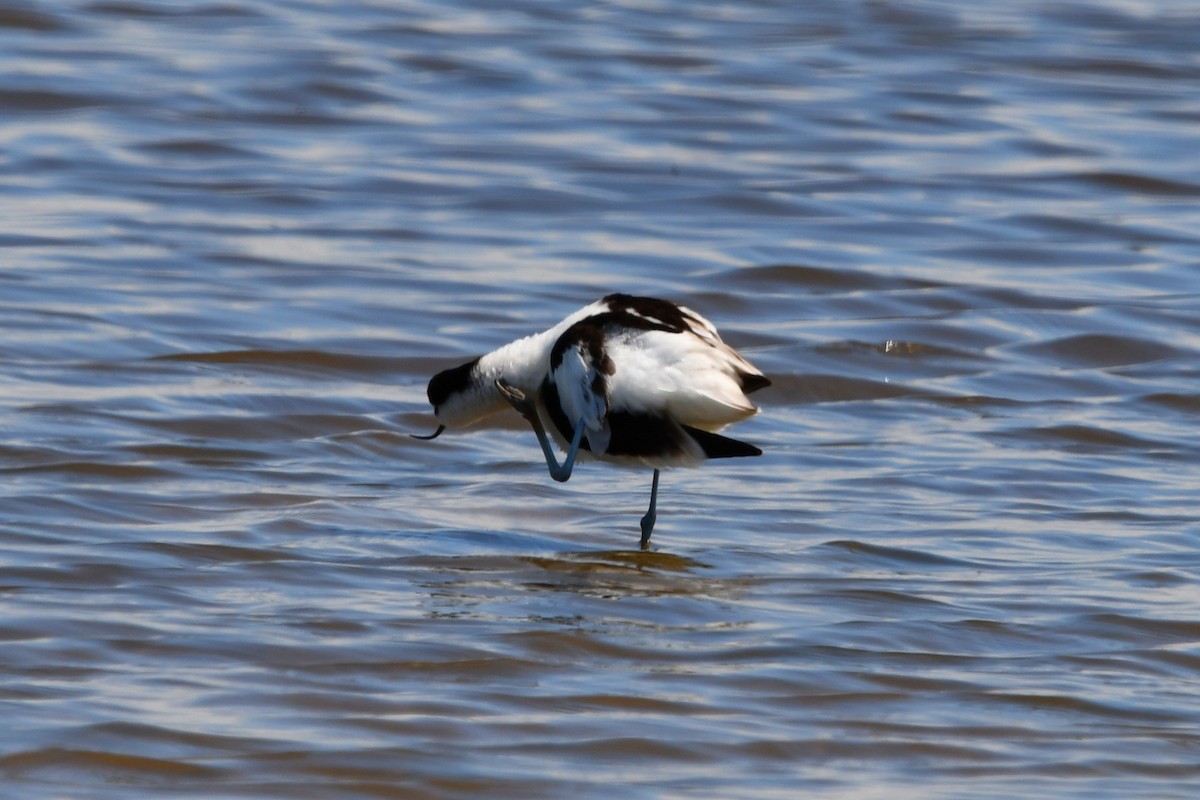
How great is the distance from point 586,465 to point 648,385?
1893 millimetres

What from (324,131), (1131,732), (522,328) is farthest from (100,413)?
(324,131)

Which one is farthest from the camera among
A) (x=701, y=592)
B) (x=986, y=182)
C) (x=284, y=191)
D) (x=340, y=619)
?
(x=986, y=182)

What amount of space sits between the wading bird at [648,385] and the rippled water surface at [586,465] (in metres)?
0.39

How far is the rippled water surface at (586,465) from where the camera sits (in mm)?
5207

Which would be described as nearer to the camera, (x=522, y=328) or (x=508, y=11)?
(x=522, y=328)

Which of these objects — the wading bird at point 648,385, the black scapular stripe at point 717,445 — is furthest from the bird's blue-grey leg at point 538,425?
the black scapular stripe at point 717,445

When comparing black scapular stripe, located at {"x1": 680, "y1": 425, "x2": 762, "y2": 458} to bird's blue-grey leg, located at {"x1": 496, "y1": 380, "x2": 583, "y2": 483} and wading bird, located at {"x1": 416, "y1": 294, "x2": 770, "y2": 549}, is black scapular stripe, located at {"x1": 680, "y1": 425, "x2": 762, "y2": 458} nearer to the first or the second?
wading bird, located at {"x1": 416, "y1": 294, "x2": 770, "y2": 549}

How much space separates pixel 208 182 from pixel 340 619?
7.63m

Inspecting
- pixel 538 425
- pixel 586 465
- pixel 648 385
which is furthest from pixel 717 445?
pixel 586 465

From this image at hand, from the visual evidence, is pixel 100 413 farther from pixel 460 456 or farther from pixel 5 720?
pixel 5 720

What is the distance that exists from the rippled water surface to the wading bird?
39cm

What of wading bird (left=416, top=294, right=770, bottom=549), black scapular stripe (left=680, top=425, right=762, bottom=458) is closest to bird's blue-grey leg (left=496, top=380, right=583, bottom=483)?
wading bird (left=416, top=294, right=770, bottom=549)

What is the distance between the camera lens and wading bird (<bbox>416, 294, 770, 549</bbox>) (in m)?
6.89

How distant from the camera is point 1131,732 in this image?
5.29 metres
